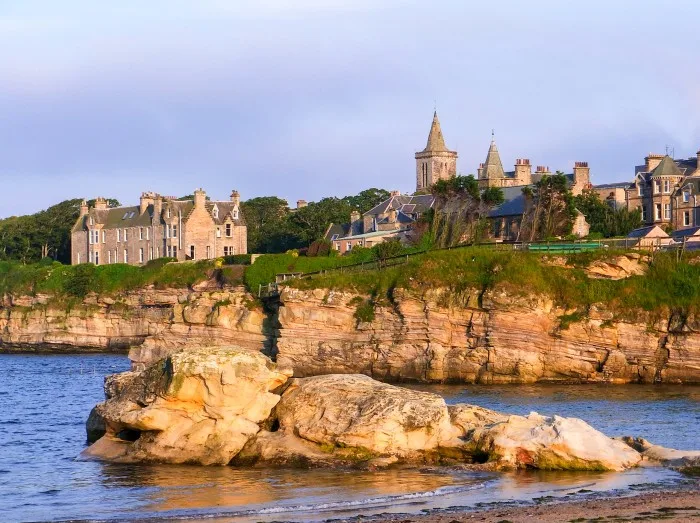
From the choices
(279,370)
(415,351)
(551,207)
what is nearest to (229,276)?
(551,207)

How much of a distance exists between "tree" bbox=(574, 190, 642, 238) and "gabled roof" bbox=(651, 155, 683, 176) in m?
4.51

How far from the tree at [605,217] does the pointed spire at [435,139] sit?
187 ft

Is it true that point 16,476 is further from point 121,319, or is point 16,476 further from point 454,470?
point 121,319

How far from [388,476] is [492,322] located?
2967 centimetres

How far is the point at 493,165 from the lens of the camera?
143250 millimetres

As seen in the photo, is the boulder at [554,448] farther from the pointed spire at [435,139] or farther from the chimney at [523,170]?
the pointed spire at [435,139]

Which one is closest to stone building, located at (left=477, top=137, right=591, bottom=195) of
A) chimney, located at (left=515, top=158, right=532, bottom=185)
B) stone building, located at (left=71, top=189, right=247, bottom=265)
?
chimney, located at (left=515, top=158, right=532, bottom=185)

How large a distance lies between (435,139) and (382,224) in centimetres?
5406

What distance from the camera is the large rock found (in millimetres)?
30484

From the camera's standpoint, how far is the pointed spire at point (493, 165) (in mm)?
141350

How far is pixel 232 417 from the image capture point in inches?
1213

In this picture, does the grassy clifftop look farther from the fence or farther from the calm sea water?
the calm sea water

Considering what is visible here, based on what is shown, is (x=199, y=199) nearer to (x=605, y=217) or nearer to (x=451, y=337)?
(x=605, y=217)

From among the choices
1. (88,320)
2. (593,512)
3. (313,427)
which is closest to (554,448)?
(593,512)
